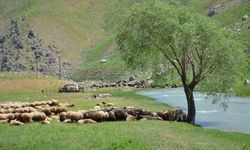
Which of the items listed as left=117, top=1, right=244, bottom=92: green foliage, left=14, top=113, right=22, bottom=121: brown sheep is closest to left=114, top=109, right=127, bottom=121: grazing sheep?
left=117, top=1, right=244, bottom=92: green foliage

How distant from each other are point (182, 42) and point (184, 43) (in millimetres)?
343

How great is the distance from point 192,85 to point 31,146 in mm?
22349

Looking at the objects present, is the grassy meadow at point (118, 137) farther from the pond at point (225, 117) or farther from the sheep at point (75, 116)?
the pond at point (225, 117)

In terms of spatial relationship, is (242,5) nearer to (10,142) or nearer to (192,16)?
(192,16)

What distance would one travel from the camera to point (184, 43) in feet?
152

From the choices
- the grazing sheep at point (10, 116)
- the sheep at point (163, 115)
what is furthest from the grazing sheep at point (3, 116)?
the sheep at point (163, 115)

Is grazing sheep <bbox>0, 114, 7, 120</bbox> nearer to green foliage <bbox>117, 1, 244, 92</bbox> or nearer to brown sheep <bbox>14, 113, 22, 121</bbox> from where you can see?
brown sheep <bbox>14, 113, 22, 121</bbox>

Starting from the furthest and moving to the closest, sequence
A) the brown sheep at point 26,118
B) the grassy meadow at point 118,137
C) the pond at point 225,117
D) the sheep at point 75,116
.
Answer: the pond at point 225,117, the brown sheep at point 26,118, the sheep at point 75,116, the grassy meadow at point 118,137

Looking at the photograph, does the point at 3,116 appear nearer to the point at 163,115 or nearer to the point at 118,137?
the point at 163,115

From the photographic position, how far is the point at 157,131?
35.4 m

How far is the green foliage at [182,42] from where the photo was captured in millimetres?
45844

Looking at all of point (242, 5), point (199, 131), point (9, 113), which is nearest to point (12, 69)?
A: point (242, 5)

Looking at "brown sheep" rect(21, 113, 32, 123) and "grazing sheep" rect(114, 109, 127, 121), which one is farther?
"grazing sheep" rect(114, 109, 127, 121)

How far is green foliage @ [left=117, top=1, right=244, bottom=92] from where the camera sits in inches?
1805
